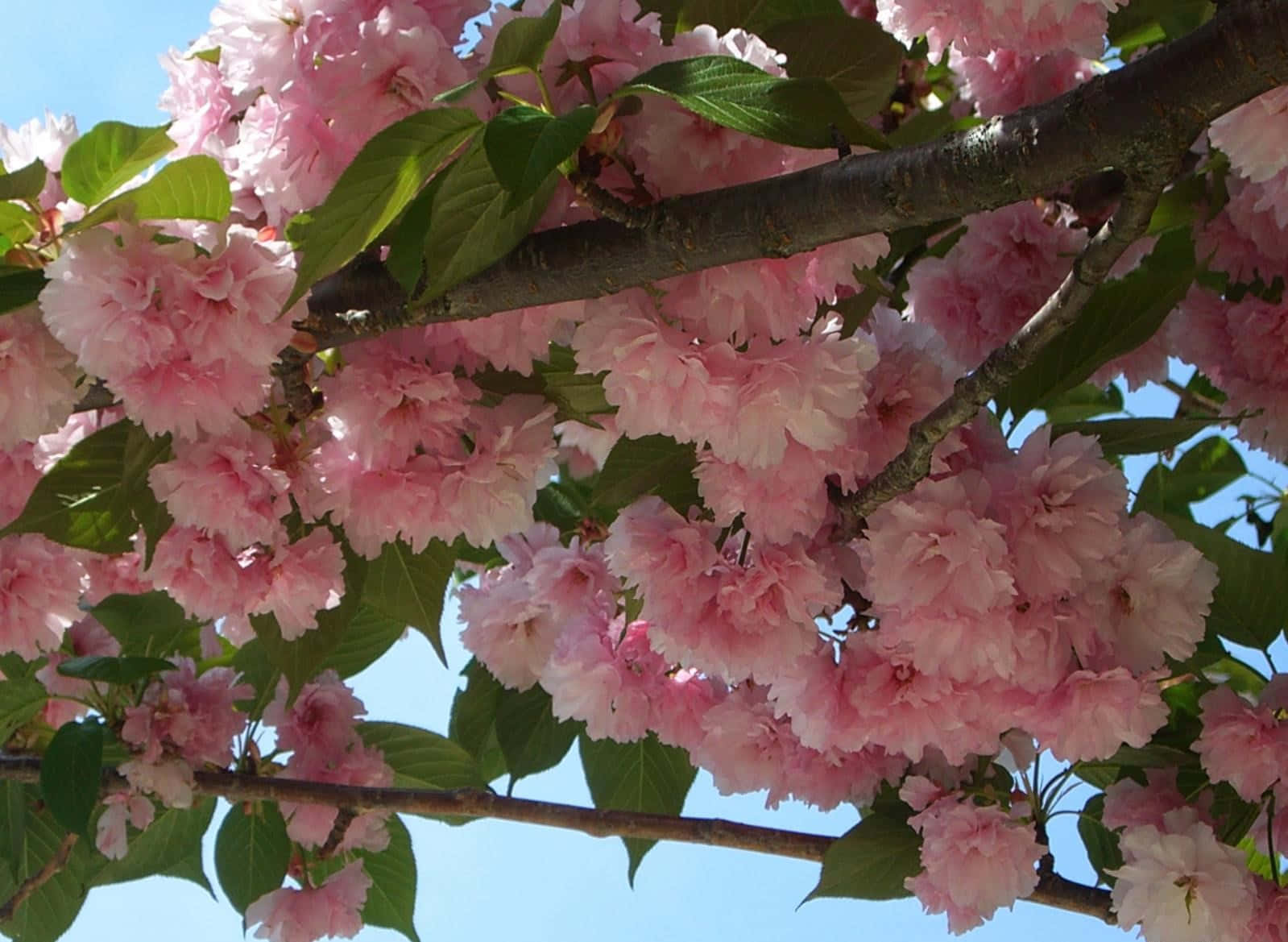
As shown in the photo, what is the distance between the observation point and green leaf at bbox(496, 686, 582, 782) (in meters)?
2.01

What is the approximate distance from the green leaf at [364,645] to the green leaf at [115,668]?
14.3 inches

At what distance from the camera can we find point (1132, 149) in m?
0.81

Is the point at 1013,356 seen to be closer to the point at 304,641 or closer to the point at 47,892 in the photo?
the point at 304,641

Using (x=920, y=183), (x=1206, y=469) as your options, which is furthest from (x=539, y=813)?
(x=1206, y=469)

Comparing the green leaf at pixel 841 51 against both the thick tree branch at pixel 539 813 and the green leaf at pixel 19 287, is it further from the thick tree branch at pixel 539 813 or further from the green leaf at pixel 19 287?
the thick tree branch at pixel 539 813

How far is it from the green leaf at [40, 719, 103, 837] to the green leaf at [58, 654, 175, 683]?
0.24ft

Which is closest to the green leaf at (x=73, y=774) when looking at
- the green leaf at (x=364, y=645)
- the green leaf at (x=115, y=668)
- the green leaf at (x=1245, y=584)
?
the green leaf at (x=115, y=668)

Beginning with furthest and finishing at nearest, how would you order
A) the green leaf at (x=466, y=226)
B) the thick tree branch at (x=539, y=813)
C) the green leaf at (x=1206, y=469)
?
the green leaf at (x=1206, y=469) → the thick tree branch at (x=539, y=813) → the green leaf at (x=466, y=226)

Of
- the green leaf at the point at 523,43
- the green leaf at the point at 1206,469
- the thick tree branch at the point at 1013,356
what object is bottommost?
the thick tree branch at the point at 1013,356

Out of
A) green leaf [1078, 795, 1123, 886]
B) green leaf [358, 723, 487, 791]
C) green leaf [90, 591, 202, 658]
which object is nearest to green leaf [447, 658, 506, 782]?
green leaf [358, 723, 487, 791]

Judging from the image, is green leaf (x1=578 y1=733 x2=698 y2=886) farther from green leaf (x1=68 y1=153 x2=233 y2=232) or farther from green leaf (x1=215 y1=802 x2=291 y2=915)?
green leaf (x1=68 y1=153 x2=233 y2=232)

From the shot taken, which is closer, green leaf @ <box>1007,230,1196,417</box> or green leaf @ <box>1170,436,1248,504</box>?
green leaf @ <box>1007,230,1196,417</box>

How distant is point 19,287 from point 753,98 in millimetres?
581

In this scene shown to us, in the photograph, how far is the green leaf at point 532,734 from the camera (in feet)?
6.60
